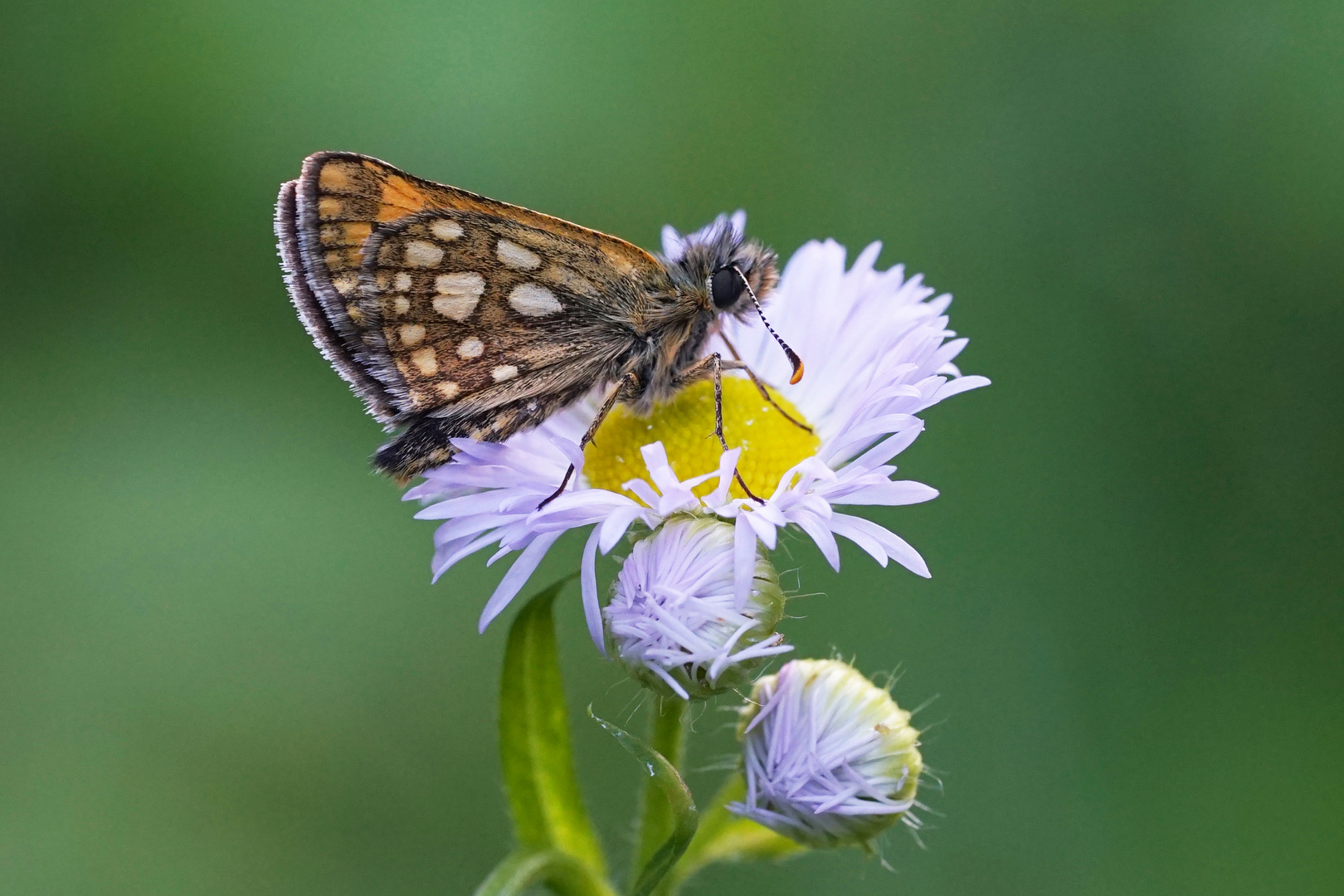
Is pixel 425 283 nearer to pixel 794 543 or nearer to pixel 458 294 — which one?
pixel 458 294

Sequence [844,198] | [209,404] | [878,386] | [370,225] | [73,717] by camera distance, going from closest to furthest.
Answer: [878,386] < [370,225] < [73,717] < [209,404] < [844,198]

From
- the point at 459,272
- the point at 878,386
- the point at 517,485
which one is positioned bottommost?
the point at 517,485

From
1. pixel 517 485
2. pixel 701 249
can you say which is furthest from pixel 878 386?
pixel 517 485

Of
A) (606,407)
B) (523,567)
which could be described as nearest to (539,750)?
(523,567)

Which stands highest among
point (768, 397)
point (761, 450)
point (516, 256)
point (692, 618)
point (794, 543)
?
point (516, 256)

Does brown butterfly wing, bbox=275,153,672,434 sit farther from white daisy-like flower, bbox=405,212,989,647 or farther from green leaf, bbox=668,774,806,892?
green leaf, bbox=668,774,806,892

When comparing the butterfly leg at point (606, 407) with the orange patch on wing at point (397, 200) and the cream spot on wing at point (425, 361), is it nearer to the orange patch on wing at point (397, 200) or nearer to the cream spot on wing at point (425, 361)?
the cream spot on wing at point (425, 361)

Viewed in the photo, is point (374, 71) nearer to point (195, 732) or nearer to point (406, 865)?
point (195, 732)
